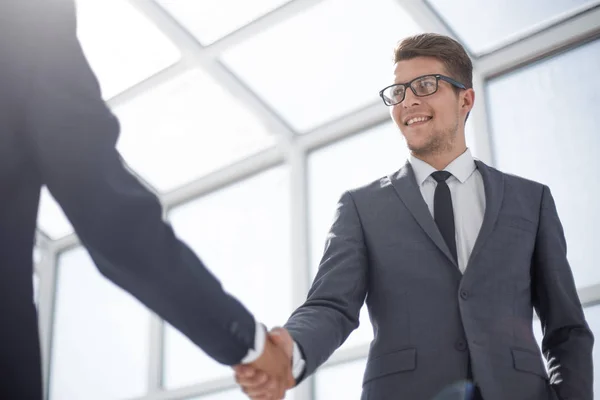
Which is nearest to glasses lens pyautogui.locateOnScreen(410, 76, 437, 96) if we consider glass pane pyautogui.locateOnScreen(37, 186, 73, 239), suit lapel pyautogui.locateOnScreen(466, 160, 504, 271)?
suit lapel pyautogui.locateOnScreen(466, 160, 504, 271)

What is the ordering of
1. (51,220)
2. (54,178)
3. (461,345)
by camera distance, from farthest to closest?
(51,220)
(461,345)
(54,178)

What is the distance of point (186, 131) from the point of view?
16.3ft

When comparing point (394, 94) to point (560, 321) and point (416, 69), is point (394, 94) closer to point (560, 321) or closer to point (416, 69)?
point (416, 69)

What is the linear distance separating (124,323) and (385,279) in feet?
11.9

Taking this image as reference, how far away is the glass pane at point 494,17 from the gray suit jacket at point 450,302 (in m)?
1.79

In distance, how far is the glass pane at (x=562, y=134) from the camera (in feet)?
11.4

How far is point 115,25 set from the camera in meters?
4.34

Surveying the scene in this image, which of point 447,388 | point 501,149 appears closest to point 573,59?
point 501,149

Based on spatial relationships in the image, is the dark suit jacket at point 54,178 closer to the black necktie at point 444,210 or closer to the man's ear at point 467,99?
the black necktie at point 444,210

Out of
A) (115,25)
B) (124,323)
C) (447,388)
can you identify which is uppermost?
(115,25)

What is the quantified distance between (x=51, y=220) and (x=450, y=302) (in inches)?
174

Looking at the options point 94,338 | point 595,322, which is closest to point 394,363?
point 595,322

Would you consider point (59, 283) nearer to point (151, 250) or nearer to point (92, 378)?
point (92, 378)

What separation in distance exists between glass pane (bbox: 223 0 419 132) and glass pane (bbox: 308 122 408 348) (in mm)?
182
